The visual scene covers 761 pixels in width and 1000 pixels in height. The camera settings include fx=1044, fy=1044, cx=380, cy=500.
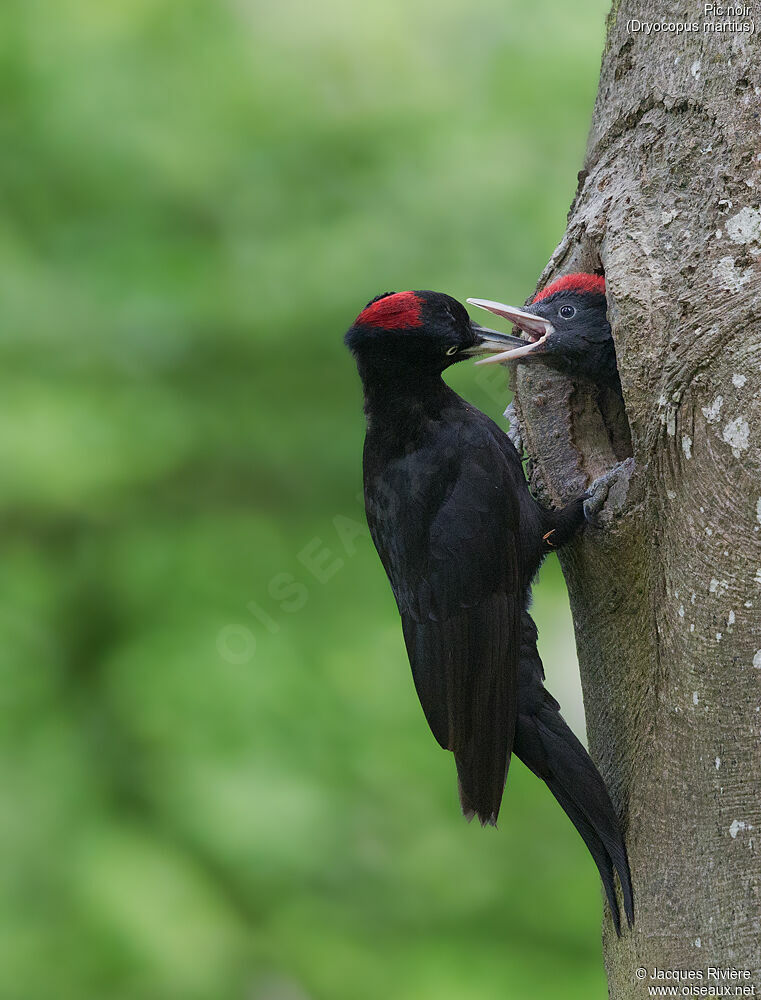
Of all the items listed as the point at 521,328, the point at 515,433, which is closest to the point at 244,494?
the point at 515,433

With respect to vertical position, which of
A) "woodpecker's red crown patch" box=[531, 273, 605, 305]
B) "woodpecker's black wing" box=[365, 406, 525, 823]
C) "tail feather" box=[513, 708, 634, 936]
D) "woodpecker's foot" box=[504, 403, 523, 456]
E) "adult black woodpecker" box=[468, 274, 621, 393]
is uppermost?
"woodpecker's red crown patch" box=[531, 273, 605, 305]

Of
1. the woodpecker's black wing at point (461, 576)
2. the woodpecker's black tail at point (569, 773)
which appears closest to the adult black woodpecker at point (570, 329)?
the woodpecker's black wing at point (461, 576)

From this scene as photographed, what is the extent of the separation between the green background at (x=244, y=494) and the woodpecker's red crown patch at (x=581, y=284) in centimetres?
141

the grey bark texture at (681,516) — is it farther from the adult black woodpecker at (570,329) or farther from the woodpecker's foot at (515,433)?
the woodpecker's foot at (515,433)

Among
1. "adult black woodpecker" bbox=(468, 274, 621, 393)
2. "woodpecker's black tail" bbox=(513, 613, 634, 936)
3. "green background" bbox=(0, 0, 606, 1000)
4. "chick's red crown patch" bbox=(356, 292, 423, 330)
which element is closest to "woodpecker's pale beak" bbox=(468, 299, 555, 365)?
"adult black woodpecker" bbox=(468, 274, 621, 393)

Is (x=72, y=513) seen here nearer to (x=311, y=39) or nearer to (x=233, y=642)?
(x=233, y=642)

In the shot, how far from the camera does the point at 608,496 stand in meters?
2.26

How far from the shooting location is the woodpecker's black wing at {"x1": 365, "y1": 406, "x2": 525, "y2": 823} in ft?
7.61

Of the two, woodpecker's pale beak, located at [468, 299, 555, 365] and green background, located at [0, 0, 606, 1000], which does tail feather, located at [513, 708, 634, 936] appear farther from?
green background, located at [0, 0, 606, 1000]

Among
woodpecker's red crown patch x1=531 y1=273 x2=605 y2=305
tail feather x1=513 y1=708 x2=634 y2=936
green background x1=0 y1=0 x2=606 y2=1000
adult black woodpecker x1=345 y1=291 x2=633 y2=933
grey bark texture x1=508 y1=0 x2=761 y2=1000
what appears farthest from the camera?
green background x1=0 y1=0 x2=606 y2=1000

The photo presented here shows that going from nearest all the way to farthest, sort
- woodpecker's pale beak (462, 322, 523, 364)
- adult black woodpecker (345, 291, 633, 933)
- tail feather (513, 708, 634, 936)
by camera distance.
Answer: tail feather (513, 708, 634, 936), adult black woodpecker (345, 291, 633, 933), woodpecker's pale beak (462, 322, 523, 364)

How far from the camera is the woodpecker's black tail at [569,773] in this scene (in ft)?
7.14

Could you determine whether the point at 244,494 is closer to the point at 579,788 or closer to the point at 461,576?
the point at 461,576

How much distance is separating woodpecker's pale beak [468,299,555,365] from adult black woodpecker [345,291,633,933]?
26 mm
